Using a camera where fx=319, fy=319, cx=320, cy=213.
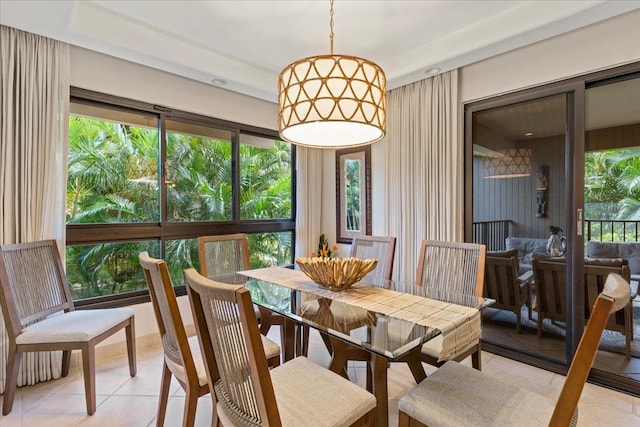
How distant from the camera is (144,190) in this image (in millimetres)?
2934

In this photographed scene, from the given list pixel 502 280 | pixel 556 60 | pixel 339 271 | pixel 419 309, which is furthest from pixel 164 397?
→ pixel 556 60

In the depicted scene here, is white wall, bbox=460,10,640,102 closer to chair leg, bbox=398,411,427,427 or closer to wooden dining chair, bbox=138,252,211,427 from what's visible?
chair leg, bbox=398,411,427,427

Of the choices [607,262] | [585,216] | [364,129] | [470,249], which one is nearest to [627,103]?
[585,216]

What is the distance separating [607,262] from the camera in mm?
2357

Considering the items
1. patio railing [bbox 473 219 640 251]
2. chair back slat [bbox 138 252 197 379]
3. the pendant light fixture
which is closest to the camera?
chair back slat [bbox 138 252 197 379]

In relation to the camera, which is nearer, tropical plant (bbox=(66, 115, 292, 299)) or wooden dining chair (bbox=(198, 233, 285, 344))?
wooden dining chair (bbox=(198, 233, 285, 344))

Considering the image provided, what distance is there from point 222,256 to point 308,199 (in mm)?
1635

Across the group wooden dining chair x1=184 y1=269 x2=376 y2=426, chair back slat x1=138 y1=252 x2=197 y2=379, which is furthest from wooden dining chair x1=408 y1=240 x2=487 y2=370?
chair back slat x1=138 y1=252 x2=197 y2=379

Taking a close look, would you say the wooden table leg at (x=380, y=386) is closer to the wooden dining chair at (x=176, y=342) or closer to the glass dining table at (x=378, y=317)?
the glass dining table at (x=378, y=317)

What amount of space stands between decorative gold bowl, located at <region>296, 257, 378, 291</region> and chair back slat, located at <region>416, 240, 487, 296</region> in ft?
1.99

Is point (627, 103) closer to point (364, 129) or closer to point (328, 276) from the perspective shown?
point (364, 129)

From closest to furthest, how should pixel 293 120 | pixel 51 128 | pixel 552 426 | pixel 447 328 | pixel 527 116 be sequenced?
pixel 552 426 < pixel 447 328 < pixel 293 120 < pixel 51 128 < pixel 527 116

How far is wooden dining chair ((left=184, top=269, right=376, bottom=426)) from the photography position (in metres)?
0.96

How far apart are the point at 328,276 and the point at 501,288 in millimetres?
1804
